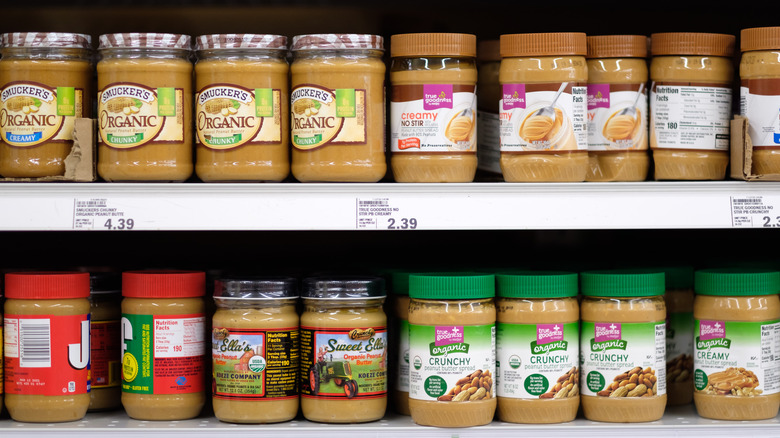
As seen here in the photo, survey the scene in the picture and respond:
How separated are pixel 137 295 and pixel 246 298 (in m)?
0.19

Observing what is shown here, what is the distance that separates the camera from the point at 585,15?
1781 millimetres

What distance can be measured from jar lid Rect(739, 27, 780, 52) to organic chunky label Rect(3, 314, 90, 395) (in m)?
1.18

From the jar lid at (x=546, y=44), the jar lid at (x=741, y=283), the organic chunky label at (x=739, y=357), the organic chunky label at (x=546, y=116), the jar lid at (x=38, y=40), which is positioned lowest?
the organic chunky label at (x=739, y=357)

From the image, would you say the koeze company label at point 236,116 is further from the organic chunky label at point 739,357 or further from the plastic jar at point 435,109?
the organic chunky label at point 739,357

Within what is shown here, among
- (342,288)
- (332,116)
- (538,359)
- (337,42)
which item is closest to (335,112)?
(332,116)

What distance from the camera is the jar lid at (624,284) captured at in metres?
1.34

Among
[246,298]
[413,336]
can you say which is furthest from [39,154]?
[413,336]

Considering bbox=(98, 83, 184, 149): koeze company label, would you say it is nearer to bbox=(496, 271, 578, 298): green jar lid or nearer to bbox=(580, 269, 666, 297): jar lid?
bbox=(496, 271, 578, 298): green jar lid

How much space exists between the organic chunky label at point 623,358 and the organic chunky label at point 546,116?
303mm

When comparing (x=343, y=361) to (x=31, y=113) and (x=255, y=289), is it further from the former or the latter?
(x=31, y=113)

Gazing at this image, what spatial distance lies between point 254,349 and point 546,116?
60 cm

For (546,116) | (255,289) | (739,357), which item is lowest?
(739,357)

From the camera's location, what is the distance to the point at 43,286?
4.37 ft

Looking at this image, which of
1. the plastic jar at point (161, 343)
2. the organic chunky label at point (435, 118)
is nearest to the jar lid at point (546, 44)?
the organic chunky label at point (435, 118)
